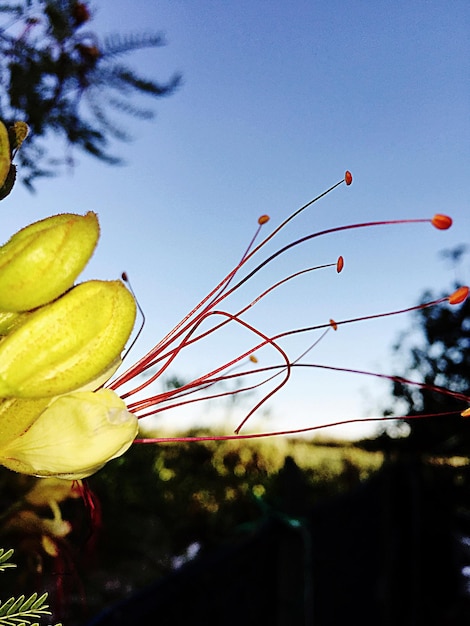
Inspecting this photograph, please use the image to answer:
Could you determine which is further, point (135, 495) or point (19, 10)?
point (135, 495)

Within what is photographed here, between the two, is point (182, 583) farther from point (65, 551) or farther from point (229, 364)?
point (229, 364)

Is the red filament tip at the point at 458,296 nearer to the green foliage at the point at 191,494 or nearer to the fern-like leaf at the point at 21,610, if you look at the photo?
the fern-like leaf at the point at 21,610

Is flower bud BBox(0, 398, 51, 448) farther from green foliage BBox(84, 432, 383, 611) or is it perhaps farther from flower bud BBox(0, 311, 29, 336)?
green foliage BBox(84, 432, 383, 611)

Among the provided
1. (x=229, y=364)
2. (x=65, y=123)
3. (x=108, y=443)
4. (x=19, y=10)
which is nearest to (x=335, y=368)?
(x=229, y=364)

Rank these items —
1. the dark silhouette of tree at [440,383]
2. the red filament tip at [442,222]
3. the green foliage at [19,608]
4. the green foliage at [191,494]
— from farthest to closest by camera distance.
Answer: the dark silhouette of tree at [440,383] < the green foliage at [191,494] < the red filament tip at [442,222] < the green foliage at [19,608]

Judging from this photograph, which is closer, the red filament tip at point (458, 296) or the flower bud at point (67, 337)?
the flower bud at point (67, 337)

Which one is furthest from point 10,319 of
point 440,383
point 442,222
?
point 440,383

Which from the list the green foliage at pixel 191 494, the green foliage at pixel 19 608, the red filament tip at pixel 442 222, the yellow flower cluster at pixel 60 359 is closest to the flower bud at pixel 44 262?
the yellow flower cluster at pixel 60 359

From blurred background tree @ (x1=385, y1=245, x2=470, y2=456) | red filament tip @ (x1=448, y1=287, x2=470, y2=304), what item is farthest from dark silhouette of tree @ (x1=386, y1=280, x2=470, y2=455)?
red filament tip @ (x1=448, y1=287, x2=470, y2=304)

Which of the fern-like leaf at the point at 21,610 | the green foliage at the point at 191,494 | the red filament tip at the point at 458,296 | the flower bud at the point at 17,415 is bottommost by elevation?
the green foliage at the point at 191,494
